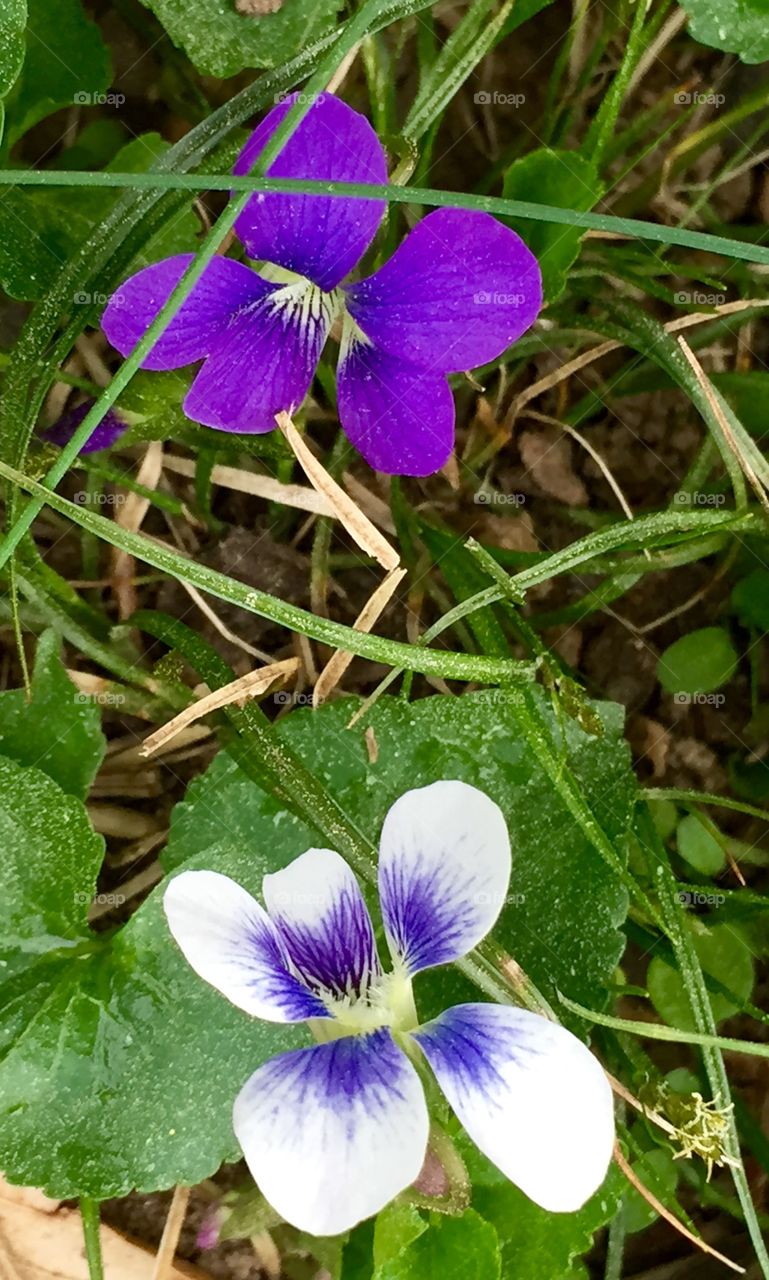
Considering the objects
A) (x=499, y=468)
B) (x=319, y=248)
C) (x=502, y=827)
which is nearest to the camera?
(x=502, y=827)

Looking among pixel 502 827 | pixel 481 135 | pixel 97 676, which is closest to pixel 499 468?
pixel 481 135

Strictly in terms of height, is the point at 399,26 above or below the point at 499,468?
above

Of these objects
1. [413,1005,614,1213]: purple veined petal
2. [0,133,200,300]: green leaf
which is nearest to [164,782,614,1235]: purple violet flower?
[413,1005,614,1213]: purple veined petal

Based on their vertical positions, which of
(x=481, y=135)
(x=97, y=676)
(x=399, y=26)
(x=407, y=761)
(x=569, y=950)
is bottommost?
(x=569, y=950)

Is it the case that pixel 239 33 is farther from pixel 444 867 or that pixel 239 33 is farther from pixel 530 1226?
pixel 530 1226

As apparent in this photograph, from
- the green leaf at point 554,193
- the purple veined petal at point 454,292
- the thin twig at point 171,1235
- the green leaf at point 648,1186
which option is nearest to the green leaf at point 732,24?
the green leaf at point 554,193

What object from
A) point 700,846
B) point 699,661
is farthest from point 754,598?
point 700,846

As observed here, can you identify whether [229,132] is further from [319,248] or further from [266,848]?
[266,848]
